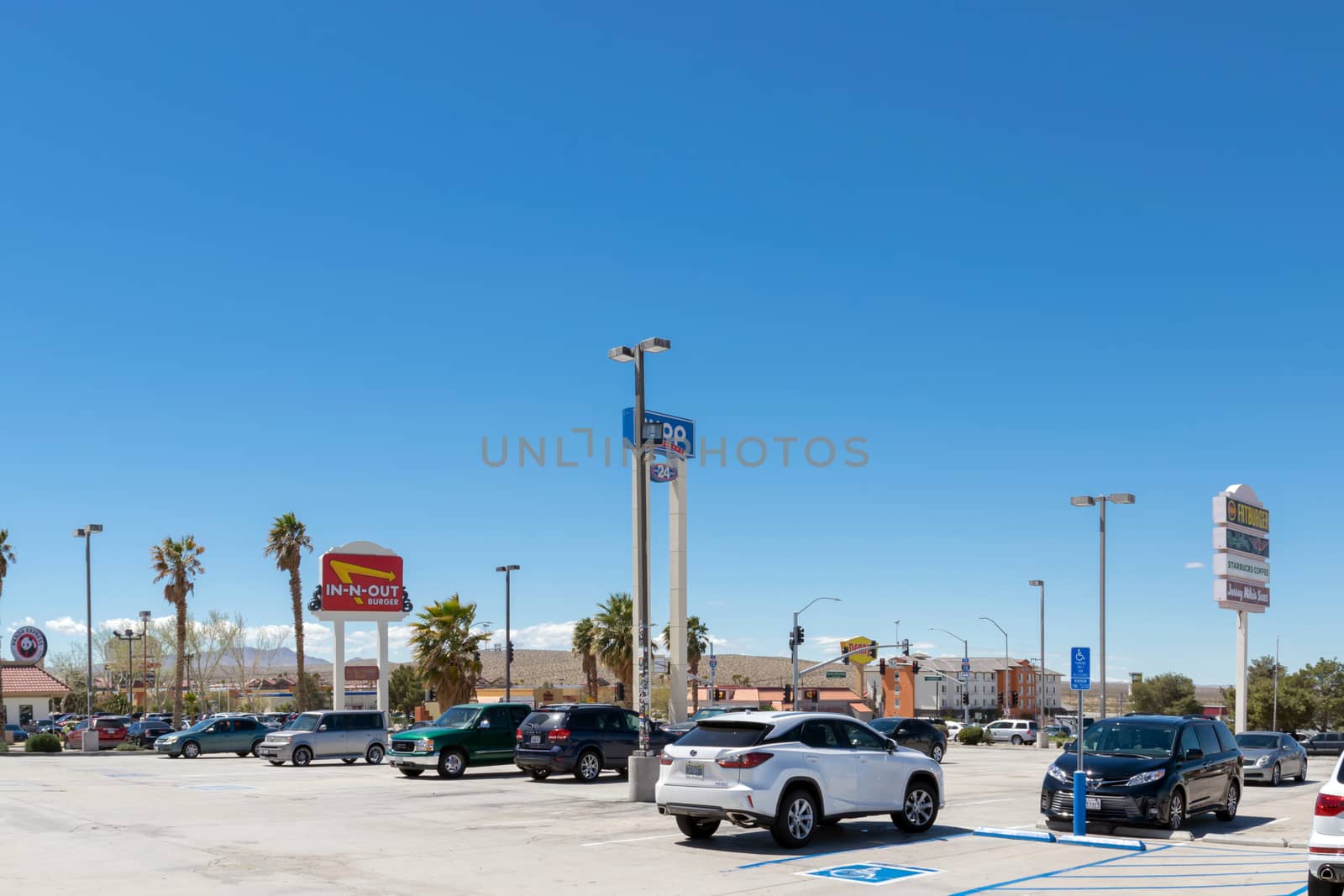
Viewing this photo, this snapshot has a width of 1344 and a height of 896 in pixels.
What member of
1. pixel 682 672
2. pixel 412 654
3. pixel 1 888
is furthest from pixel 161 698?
pixel 1 888

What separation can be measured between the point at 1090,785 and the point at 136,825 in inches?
568

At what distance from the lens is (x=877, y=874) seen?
1348cm

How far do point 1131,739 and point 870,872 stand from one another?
269 inches

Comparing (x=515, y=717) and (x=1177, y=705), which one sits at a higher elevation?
(x=515, y=717)

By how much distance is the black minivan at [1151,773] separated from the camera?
1716 centimetres

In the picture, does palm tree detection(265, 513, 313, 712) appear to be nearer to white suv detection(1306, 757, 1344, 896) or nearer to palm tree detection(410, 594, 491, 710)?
palm tree detection(410, 594, 491, 710)

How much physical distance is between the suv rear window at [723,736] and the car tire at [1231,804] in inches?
354

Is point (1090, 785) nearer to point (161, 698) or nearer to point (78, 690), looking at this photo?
point (161, 698)

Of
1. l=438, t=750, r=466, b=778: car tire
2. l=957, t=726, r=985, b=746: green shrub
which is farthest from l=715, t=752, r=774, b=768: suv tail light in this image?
l=957, t=726, r=985, b=746: green shrub

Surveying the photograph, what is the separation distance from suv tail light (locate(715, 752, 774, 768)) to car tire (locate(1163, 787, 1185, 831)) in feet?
21.6

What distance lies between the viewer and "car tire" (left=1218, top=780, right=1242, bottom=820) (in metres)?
19.4

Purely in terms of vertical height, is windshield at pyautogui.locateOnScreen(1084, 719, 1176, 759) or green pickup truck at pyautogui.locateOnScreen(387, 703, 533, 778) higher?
windshield at pyautogui.locateOnScreen(1084, 719, 1176, 759)

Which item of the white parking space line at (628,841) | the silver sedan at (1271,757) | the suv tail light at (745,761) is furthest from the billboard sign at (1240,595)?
the suv tail light at (745,761)

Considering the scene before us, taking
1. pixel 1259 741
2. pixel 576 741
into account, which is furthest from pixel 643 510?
pixel 1259 741
